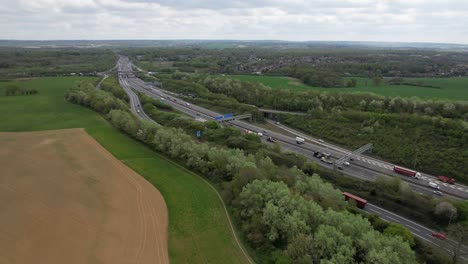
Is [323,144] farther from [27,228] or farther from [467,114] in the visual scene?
[27,228]

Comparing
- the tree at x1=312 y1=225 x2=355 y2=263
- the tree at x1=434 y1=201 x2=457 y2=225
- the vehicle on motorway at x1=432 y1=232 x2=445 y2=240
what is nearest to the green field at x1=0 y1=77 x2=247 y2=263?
the tree at x1=312 y1=225 x2=355 y2=263

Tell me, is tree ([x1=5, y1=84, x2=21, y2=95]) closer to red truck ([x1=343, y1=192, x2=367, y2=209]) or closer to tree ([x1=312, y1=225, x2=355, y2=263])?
red truck ([x1=343, y1=192, x2=367, y2=209])

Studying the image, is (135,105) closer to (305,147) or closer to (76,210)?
(305,147)

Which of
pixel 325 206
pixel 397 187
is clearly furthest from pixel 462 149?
pixel 325 206

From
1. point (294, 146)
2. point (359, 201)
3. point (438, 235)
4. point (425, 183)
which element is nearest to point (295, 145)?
point (294, 146)

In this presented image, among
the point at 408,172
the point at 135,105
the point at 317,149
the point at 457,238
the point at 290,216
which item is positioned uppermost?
the point at 135,105
